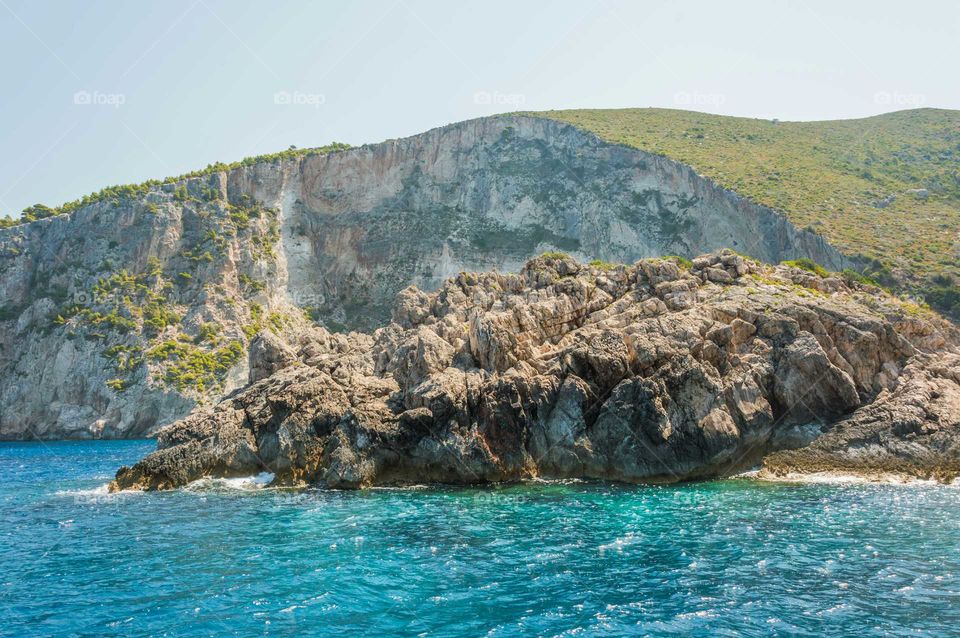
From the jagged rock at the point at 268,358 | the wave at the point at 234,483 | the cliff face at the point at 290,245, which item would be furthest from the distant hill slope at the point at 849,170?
the wave at the point at 234,483

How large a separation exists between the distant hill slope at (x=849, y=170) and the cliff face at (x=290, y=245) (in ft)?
13.2

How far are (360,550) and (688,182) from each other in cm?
8668

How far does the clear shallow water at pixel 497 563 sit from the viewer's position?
1517 centimetres

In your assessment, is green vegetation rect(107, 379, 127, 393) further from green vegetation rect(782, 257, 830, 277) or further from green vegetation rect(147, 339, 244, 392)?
green vegetation rect(782, 257, 830, 277)

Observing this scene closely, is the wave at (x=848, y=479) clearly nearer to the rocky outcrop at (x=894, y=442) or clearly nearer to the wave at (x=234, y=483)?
the rocky outcrop at (x=894, y=442)

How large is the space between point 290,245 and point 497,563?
89.8 m

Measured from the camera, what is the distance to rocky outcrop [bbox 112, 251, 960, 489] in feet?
109

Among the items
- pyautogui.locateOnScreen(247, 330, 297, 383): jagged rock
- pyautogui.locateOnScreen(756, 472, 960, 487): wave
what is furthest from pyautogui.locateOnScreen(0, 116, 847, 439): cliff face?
pyautogui.locateOnScreen(756, 472, 960, 487): wave

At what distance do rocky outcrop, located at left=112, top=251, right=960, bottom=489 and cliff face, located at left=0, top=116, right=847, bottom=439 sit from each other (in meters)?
39.1

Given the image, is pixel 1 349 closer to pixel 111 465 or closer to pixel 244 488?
pixel 111 465

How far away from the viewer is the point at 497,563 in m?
19.6

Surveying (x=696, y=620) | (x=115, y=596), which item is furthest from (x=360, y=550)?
(x=696, y=620)

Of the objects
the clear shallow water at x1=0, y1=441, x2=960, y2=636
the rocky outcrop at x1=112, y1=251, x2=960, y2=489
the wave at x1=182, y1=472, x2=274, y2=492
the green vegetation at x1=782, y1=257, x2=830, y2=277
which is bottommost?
the clear shallow water at x1=0, y1=441, x2=960, y2=636

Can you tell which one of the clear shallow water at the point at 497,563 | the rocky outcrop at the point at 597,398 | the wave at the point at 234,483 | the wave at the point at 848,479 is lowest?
the wave at the point at 848,479
